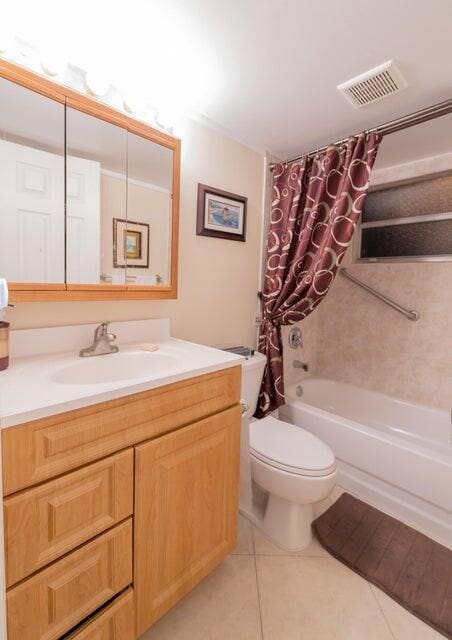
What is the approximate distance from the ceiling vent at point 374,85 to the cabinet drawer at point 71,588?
1.82 meters

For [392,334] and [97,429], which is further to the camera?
[392,334]

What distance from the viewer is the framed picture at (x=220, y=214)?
167cm

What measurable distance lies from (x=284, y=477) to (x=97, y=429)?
891 millimetres

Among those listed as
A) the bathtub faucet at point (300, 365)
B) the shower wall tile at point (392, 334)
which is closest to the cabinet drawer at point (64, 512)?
the bathtub faucet at point (300, 365)

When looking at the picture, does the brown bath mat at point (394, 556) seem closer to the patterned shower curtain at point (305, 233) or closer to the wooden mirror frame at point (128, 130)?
the patterned shower curtain at point (305, 233)

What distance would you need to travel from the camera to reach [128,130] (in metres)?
1.33

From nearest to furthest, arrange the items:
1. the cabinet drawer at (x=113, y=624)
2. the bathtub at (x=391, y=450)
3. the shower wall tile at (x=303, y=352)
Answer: the cabinet drawer at (x=113, y=624) < the bathtub at (x=391, y=450) < the shower wall tile at (x=303, y=352)

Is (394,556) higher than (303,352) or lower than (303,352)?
lower

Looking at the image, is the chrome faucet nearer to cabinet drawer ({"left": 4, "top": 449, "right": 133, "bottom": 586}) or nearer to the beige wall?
the beige wall

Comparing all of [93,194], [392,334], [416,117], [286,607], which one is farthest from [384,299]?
[93,194]

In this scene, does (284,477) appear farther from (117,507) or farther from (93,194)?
(93,194)

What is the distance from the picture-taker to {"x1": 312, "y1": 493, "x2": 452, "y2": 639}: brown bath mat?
116cm

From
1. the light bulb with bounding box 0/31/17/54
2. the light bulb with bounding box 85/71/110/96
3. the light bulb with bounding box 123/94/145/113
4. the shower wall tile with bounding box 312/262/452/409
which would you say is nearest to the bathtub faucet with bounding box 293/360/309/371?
the shower wall tile with bounding box 312/262/452/409

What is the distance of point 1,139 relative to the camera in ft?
3.40
